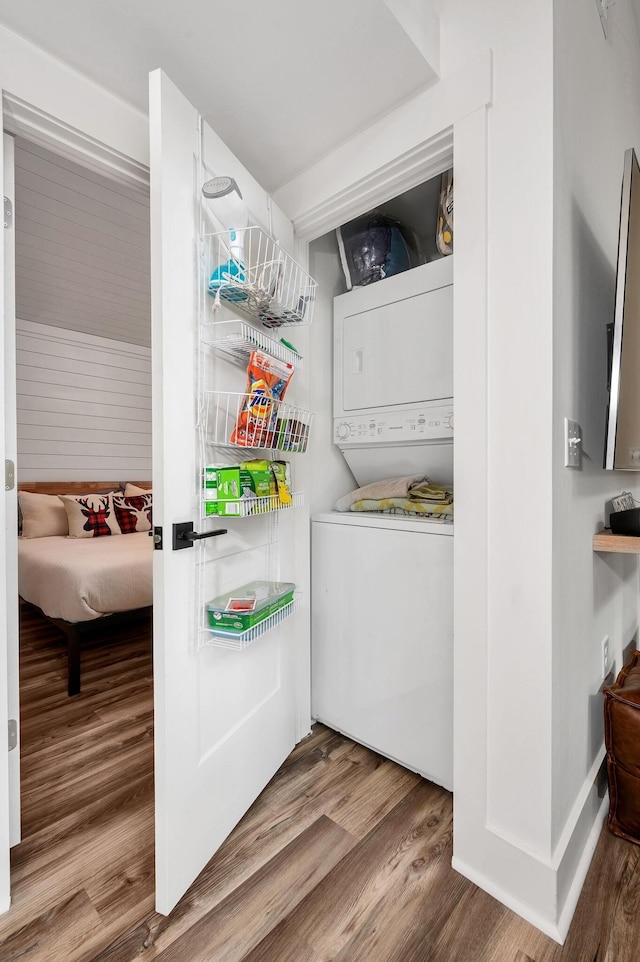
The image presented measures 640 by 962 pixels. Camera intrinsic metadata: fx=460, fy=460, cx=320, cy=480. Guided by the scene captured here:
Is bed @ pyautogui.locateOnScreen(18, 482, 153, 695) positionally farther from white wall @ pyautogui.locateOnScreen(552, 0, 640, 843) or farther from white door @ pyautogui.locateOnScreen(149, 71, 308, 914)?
white wall @ pyautogui.locateOnScreen(552, 0, 640, 843)

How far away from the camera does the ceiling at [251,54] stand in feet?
3.67

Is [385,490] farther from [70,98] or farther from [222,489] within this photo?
[70,98]

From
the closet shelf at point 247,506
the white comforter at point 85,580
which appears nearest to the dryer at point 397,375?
the closet shelf at point 247,506

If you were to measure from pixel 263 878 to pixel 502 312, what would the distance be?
1609mm

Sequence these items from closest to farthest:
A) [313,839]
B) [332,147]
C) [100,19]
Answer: [100,19]
[313,839]
[332,147]

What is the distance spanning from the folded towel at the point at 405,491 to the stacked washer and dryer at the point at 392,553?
0.26 feet

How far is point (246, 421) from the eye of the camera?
130 centimetres

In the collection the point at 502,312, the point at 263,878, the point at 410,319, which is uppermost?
the point at 410,319

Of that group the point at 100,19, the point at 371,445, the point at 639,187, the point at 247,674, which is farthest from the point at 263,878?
the point at 100,19

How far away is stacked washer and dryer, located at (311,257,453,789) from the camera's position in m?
1.52

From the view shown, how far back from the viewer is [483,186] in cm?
118

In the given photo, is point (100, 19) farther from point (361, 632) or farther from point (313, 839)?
point (313, 839)

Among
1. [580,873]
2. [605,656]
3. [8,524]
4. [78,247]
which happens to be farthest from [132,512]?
[580,873]

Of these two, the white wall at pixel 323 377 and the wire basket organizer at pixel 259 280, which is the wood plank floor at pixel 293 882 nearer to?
the white wall at pixel 323 377
